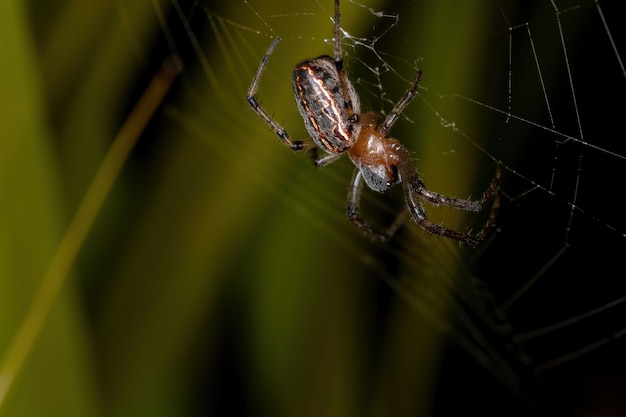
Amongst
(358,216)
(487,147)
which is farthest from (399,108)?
(358,216)

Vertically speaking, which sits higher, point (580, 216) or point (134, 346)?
point (580, 216)

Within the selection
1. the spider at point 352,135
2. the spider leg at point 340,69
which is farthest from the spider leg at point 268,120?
the spider leg at point 340,69

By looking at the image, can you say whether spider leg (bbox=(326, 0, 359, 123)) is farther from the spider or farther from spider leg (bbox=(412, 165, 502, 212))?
spider leg (bbox=(412, 165, 502, 212))

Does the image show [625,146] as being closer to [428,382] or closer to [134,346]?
[428,382]

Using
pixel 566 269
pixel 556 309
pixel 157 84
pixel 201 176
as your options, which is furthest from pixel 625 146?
pixel 157 84

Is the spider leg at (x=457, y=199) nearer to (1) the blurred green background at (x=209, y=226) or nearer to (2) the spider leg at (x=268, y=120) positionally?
(1) the blurred green background at (x=209, y=226)

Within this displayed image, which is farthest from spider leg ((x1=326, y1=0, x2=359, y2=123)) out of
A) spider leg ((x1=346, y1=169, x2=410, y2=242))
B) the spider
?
spider leg ((x1=346, y1=169, x2=410, y2=242))
